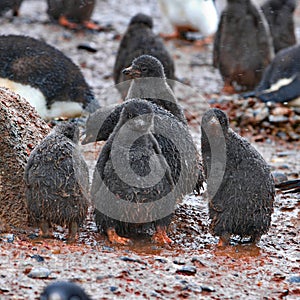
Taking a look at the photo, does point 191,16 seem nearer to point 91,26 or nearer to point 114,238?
point 91,26

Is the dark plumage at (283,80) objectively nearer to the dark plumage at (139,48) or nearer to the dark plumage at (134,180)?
the dark plumage at (139,48)

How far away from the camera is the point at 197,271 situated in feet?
15.9

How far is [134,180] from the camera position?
518 cm

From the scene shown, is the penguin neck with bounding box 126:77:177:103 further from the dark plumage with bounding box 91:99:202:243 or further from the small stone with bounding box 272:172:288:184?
the small stone with bounding box 272:172:288:184

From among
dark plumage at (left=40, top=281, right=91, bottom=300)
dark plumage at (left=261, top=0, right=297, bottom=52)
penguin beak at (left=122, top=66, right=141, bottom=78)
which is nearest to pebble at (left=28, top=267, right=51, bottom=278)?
dark plumage at (left=40, top=281, right=91, bottom=300)

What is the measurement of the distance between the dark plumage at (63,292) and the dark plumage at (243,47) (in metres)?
8.24

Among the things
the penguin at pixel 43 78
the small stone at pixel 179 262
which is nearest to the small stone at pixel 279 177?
the penguin at pixel 43 78

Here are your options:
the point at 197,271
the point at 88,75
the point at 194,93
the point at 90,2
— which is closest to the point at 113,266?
the point at 197,271

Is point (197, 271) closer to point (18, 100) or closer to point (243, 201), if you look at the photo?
point (243, 201)

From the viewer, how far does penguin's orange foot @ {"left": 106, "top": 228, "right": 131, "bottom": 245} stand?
5284mm

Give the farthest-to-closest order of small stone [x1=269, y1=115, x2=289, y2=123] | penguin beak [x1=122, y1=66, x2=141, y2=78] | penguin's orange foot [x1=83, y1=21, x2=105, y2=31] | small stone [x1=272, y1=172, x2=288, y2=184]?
penguin's orange foot [x1=83, y1=21, x2=105, y2=31], small stone [x1=269, y1=115, x2=289, y2=123], small stone [x1=272, y1=172, x2=288, y2=184], penguin beak [x1=122, y1=66, x2=141, y2=78]

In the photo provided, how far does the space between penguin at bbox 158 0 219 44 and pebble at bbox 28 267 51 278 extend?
33.1 feet

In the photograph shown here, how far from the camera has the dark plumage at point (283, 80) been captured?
10.2 m

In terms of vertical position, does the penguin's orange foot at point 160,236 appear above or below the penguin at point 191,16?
below
